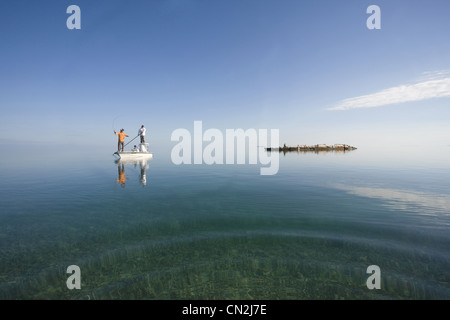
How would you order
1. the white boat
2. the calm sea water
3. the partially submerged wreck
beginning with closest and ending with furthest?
the calm sea water
the white boat
the partially submerged wreck

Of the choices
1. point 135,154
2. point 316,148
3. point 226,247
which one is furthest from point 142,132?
point 316,148

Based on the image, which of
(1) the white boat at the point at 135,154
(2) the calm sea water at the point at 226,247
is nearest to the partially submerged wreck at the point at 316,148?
(1) the white boat at the point at 135,154

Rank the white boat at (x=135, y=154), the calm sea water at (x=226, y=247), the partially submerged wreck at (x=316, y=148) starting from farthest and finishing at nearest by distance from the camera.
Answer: the partially submerged wreck at (x=316, y=148) → the white boat at (x=135, y=154) → the calm sea water at (x=226, y=247)

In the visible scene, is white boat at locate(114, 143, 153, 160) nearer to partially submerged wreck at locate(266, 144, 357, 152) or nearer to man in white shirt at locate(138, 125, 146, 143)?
man in white shirt at locate(138, 125, 146, 143)

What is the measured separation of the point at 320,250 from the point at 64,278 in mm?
8855

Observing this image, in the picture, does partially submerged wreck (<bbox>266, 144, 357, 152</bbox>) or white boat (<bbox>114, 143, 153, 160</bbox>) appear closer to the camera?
white boat (<bbox>114, 143, 153, 160</bbox>)

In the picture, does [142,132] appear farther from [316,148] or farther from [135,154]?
[316,148]

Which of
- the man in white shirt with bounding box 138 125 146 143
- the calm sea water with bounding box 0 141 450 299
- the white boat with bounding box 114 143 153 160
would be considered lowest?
the calm sea water with bounding box 0 141 450 299

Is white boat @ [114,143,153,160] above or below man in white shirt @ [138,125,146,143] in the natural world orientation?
below

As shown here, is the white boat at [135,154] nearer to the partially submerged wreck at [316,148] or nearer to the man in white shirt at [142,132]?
the man in white shirt at [142,132]

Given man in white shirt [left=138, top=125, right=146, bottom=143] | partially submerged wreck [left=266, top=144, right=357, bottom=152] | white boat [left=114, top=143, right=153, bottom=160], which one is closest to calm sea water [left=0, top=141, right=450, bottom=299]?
white boat [left=114, top=143, right=153, bottom=160]

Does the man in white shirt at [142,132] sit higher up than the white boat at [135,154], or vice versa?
the man in white shirt at [142,132]
